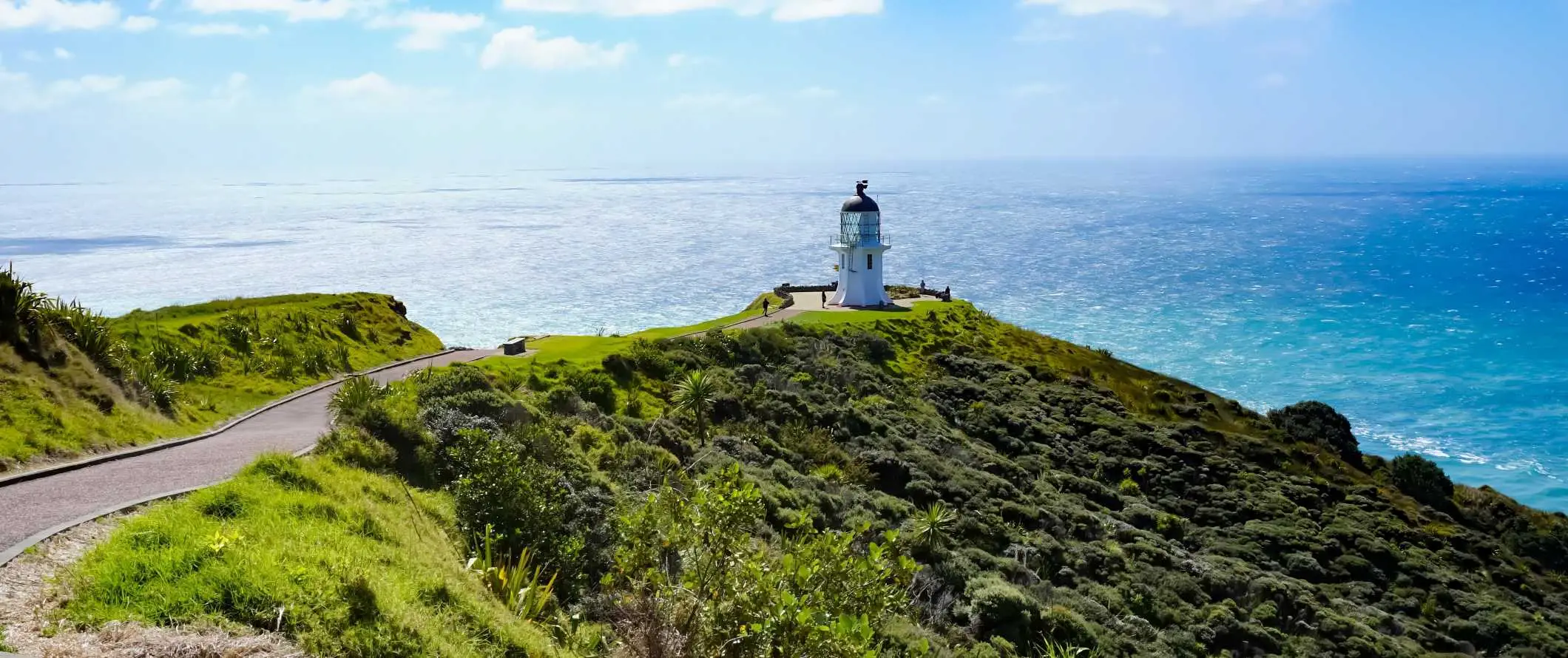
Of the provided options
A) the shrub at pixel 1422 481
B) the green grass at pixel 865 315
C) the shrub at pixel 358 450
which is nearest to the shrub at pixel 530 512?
the shrub at pixel 358 450

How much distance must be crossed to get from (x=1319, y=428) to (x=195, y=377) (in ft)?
140

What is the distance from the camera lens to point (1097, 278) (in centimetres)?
10206

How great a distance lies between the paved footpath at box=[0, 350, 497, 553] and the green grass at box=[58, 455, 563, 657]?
125 centimetres

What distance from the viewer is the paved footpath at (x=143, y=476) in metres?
11.4

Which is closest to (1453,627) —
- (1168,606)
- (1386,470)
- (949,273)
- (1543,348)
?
(1168,606)

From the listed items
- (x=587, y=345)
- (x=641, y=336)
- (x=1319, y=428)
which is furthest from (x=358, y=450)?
(x=1319, y=428)

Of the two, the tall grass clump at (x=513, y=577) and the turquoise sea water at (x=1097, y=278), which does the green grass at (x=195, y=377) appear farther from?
the turquoise sea water at (x=1097, y=278)

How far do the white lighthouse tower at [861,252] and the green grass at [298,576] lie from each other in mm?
38603

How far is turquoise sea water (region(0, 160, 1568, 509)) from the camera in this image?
2448 inches

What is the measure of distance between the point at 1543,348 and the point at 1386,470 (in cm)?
4868

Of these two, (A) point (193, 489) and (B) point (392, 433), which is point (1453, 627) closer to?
(B) point (392, 433)

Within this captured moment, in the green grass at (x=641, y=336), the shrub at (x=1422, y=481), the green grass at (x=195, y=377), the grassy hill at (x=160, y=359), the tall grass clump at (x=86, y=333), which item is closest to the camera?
the green grass at (x=195, y=377)

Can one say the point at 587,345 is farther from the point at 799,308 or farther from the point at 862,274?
the point at 862,274

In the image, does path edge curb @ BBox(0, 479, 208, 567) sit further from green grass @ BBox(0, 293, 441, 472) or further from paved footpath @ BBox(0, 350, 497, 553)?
green grass @ BBox(0, 293, 441, 472)
